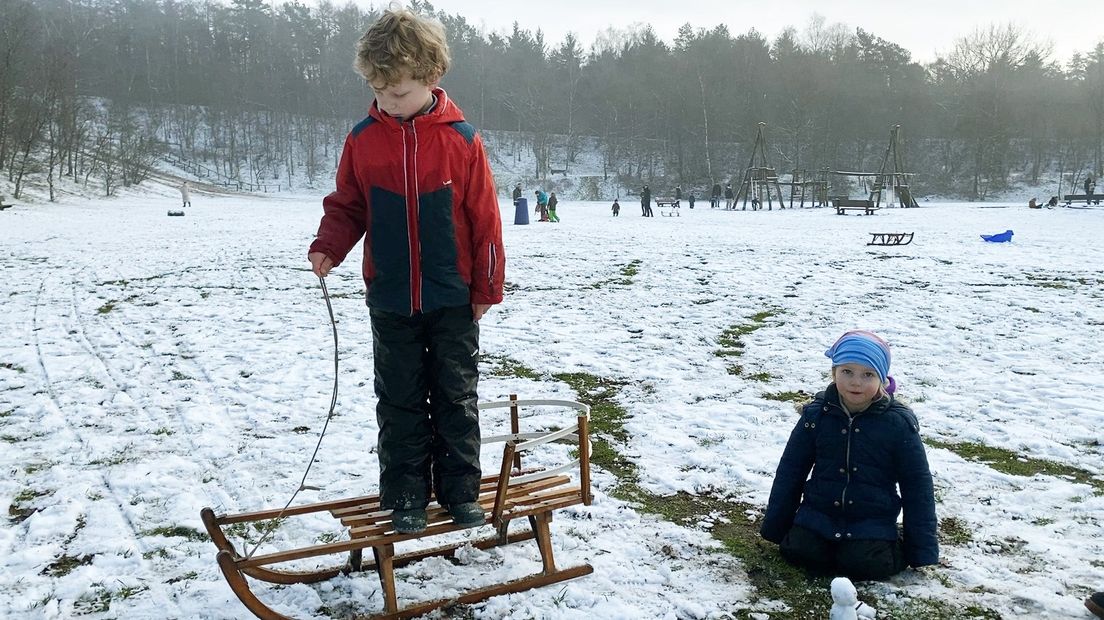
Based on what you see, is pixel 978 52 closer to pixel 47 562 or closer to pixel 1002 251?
pixel 1002 251

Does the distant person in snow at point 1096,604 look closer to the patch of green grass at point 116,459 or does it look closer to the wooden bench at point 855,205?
the patch of green grass at point 116,459

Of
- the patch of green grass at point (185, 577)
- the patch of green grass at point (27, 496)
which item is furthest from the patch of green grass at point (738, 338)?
the patch of green grass at point (27, 496)

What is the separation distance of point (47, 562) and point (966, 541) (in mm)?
3978

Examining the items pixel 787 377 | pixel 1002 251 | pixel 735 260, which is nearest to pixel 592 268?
pixel 735 260

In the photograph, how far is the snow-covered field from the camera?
298cm

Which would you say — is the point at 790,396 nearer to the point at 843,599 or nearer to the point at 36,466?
the point at 843,599

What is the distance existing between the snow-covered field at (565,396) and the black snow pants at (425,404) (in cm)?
49

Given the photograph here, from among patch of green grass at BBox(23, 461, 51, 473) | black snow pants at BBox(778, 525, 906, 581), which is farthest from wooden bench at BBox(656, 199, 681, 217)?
black snow pants at BBox(778, 525, 906, 581)

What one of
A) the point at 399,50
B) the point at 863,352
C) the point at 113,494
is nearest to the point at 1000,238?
the point at 863,352

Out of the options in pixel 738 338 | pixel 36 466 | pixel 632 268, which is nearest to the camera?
pixel 36 466

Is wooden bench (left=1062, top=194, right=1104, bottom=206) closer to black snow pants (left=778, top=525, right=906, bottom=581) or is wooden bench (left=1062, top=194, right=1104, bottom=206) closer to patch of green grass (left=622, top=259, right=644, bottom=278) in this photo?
patch of green grass (left=622, top=259, right=644, bottom=278)

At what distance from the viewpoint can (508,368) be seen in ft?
21.6

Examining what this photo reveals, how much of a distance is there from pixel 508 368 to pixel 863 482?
3895mm

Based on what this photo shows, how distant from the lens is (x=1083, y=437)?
466cm
